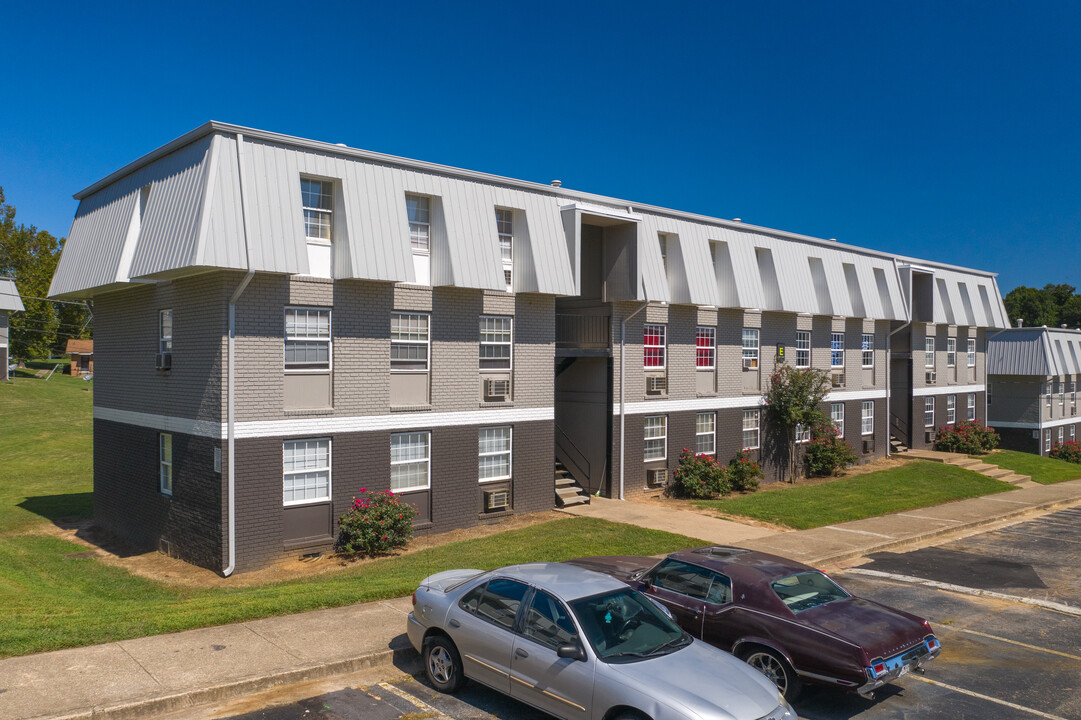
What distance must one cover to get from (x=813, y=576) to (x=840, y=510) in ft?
43.2

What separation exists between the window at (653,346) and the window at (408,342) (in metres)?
7.85

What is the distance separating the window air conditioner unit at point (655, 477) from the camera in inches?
910

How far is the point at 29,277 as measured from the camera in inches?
2272

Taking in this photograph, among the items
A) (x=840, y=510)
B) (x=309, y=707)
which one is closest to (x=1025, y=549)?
(x=840, y=510)

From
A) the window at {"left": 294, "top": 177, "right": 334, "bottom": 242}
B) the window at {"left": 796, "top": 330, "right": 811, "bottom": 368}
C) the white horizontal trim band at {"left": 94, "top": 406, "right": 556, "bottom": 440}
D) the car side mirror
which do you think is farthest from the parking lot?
A: the window at {"left": 796, "top": 330, "right": 811, "bottom": 368}

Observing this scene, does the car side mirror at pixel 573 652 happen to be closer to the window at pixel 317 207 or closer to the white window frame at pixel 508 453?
the window at pixel 317 207

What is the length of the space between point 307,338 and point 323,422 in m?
1.77

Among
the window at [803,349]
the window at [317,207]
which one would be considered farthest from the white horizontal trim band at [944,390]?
the window at [317,207]

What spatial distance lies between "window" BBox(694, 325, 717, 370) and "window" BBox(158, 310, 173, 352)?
15121mm

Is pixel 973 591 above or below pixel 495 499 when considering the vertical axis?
below

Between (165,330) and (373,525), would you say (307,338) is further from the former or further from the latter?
(373,525)

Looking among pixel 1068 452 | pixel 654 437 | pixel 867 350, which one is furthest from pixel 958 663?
pixel 1068 452

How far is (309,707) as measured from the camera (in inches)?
316

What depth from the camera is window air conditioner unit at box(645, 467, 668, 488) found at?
2311 cm
